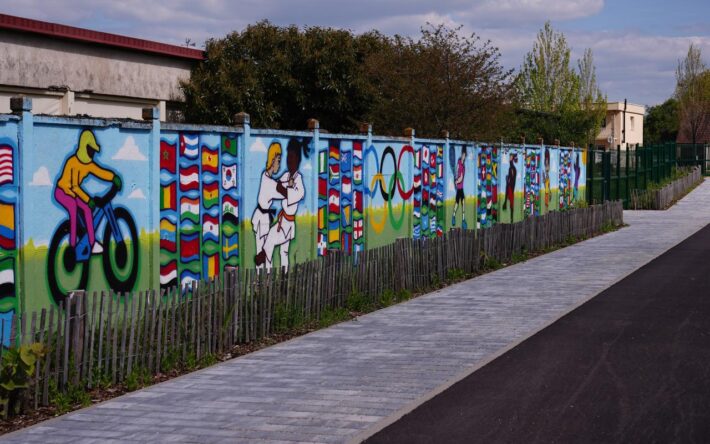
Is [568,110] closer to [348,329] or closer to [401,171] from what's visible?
[401,171]

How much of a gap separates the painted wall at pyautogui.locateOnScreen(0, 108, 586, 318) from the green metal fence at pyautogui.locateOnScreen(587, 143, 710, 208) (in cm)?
1859

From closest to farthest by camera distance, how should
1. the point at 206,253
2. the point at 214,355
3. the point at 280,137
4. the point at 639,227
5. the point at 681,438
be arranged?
the point at 681,438 → the point at 214,355 → the point at 206,253 → the point at 280,137 → the point at 639,227

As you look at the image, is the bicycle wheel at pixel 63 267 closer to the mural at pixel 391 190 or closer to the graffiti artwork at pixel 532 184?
the mural at pixel 391 190

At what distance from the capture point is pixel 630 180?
40688 mm

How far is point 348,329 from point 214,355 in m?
2.09

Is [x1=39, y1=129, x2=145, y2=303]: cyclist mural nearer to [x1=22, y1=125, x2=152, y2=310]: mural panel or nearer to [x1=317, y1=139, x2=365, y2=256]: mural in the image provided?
[x1=22, y1=125, x2=152, y2=310]: mural panel

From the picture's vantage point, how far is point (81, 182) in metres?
9.29

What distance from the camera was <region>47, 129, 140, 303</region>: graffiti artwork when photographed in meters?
8.98

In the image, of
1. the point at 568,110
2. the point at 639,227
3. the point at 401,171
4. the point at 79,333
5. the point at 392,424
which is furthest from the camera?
the point at 568,110

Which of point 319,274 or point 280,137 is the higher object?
point 280,137

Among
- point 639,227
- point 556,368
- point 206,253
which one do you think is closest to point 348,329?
point 206,253

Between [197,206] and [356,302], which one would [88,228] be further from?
[356,302]

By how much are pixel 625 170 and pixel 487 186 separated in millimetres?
18910

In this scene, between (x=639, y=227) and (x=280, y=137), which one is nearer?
(x=280, y=137)
